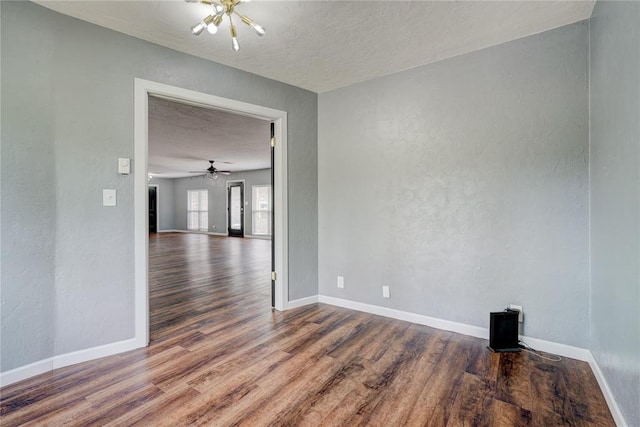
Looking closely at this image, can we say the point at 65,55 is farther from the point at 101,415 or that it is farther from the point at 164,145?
the point at 164,145

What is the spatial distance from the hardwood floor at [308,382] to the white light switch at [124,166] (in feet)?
4.68

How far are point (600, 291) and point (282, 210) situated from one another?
2734 millimetres

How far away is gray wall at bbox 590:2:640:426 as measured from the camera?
1.41 meters

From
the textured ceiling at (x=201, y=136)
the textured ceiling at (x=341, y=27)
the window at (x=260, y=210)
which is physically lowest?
the window at (x=260, y=210)

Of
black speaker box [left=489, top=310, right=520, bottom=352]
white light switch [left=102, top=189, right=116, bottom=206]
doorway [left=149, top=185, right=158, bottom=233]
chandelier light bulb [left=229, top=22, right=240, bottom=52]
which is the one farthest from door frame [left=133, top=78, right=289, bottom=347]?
doorway [left=149, top=185, right=158, bottom=233]

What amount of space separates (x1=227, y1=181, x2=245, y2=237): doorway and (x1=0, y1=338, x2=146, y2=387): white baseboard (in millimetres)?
9410

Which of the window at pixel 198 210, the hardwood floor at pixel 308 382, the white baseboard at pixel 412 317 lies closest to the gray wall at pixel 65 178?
the hardwood floor at pixel 308 382

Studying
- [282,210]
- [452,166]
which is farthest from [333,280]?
[452,166]

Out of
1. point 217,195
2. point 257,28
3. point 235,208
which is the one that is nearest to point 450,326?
point 257,28

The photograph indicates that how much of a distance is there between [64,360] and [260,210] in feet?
30.3

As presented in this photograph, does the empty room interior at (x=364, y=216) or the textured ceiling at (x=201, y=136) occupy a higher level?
the textured ceiling at (x=201, y=136)

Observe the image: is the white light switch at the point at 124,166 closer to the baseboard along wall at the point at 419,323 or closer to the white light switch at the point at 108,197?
the white light switch at the point at 108,197

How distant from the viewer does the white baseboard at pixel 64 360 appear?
2018 millimetres

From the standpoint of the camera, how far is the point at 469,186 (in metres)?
2.79
